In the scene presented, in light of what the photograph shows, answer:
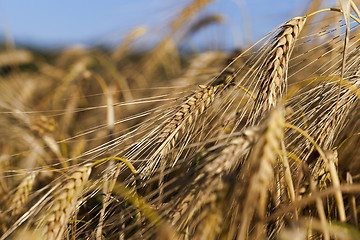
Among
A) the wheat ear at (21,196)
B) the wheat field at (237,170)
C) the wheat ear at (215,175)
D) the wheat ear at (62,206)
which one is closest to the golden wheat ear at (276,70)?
the wheat field at (237,170)

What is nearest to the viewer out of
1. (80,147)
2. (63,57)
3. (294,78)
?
(80,147)

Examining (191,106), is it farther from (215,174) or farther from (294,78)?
(294,78)

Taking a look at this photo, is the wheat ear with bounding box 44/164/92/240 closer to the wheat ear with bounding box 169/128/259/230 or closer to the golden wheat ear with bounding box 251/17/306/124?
the wheat ear with bounding box 169/128/259/230

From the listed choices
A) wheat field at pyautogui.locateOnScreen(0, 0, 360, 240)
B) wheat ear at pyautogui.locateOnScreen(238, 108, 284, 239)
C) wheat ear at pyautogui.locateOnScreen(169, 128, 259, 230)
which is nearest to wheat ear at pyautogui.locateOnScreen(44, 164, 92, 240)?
wheat field at pyautogui.locateOnScreen(0, 0, 360, 240)

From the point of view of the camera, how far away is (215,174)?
→ 0.61 m

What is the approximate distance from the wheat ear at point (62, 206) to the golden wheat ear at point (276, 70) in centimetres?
40

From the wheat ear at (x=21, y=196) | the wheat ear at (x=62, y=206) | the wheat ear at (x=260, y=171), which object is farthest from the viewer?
the wheat ear at (x=21, y=196)

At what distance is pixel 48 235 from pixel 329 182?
71 centimetres

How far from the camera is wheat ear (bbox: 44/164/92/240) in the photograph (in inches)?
26.8

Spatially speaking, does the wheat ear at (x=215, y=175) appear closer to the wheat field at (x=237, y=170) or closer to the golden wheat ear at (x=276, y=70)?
the wheat field at (x=237, y=170)

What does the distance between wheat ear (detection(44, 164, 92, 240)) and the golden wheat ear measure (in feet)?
1.31

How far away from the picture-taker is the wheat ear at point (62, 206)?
0.68 metres

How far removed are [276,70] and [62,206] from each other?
1.83 ft

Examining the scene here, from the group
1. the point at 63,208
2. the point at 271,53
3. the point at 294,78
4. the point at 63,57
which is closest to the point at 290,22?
the point at 271,53
